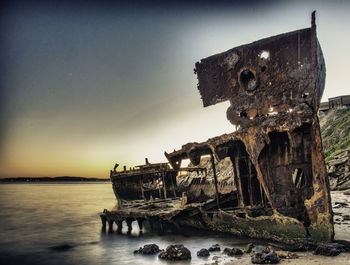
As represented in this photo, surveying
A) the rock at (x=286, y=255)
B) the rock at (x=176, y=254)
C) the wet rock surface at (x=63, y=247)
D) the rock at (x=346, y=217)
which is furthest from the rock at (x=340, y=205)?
the wet rock surface at (x=63, y=247)

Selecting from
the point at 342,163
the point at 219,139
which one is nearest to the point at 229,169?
the point at 342,163

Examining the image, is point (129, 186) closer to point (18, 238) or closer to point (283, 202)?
point (18, 238)

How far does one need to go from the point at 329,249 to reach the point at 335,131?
29485 mm

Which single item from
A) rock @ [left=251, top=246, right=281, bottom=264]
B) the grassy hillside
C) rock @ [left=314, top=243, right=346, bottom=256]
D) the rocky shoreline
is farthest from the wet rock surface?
the grassy hillside

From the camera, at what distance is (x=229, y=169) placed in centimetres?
4422

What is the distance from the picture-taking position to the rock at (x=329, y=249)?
22.8 ft

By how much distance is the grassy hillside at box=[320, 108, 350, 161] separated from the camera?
29031 millimetres

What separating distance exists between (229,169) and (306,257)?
37.6 m

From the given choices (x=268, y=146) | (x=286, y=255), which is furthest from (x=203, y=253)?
(x=268, y=146)

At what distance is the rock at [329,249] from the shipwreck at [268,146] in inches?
13.8

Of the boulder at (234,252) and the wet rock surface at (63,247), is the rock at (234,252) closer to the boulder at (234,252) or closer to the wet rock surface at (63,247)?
the boulder at (234,252)

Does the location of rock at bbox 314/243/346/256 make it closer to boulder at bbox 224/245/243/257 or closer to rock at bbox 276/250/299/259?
rock at bbox 276/250/299/259

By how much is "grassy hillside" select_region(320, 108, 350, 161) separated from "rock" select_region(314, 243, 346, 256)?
73.9 feet

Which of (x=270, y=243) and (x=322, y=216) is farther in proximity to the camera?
(x=270, y=243)
